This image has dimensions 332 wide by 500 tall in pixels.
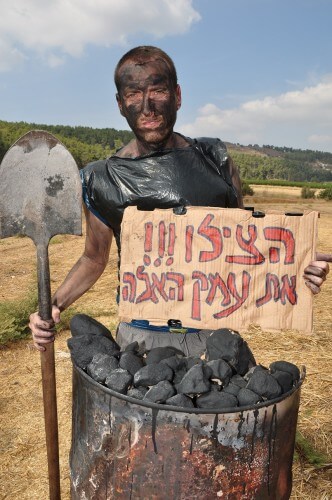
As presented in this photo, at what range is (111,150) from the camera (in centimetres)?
6844

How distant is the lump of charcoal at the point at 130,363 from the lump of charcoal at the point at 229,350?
13.0 inches

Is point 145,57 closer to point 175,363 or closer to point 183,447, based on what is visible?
point 175,363

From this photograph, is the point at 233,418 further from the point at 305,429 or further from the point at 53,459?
the point at 305,429

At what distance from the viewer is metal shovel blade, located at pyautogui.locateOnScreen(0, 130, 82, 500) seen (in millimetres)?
2074

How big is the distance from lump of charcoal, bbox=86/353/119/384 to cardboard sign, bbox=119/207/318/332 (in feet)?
0.83

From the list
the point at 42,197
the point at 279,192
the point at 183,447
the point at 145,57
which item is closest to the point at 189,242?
the point at 42,197

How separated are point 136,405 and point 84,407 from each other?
0.33 metres

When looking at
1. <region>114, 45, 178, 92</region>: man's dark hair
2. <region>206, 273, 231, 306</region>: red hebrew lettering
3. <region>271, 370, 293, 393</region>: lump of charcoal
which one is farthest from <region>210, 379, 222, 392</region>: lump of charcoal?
<region>114, 45, 178, 92</region>: man's dark hair

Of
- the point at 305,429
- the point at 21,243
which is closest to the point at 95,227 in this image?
the point at 305,429

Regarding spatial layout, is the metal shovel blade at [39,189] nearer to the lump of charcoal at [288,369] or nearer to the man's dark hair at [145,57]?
the man's dark hair at [145,57]

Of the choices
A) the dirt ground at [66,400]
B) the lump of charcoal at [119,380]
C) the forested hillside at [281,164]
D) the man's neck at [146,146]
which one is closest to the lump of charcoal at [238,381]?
the lump of charcoal at [119,380]

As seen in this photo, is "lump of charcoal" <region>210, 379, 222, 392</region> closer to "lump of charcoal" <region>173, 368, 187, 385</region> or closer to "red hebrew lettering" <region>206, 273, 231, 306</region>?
"lump of charcoal" <region>173, 368, 187, 385</region>

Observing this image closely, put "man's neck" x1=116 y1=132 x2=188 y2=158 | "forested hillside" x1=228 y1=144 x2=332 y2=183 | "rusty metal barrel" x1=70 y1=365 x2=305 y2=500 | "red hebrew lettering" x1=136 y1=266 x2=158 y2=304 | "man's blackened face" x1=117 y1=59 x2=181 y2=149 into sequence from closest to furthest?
"rusty metal barrel" x1=70 y1=365 x2=305 y2=500 < "red hebrew lettering" x1=136 y1=266 x2=158 y2=304 < "man's blackened face" x1=117 y1=59 x2=181 y2=149 < "man's neck" x1=116 y1=132 x2=188 y2=158 < "forested hillside" x1=228 y1=144 x2=332 y2=183

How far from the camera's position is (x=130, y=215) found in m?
2.02
